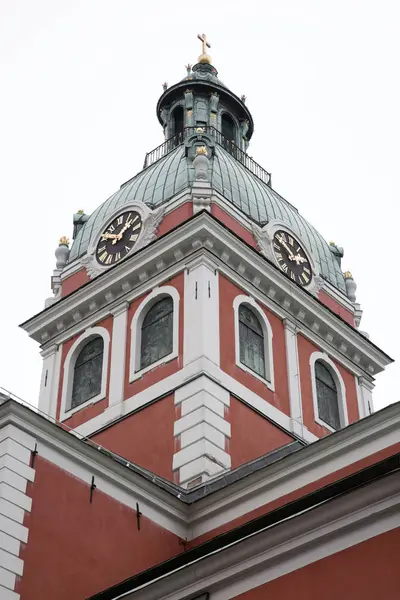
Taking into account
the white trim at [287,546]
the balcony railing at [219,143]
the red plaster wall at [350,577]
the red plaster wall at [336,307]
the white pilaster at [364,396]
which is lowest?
the red plaster wall at [350,577]

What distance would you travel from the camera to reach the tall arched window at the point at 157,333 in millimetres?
27078

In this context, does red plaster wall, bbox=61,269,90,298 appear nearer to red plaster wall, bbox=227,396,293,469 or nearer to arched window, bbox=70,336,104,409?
arched window, bbox=70,336,104,409

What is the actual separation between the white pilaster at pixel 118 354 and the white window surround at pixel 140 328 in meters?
0.26

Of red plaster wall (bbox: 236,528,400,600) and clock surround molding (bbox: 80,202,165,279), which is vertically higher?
clock surround molding (bbox: 80,202,165,279)

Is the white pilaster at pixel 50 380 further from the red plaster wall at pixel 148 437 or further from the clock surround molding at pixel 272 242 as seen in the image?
the clock surround molding at pixel 272 242

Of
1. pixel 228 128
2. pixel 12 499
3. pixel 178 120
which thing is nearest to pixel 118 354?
pixel 12 499

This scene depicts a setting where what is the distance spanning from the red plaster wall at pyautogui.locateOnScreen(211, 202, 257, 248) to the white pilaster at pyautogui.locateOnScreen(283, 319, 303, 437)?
2.36 m

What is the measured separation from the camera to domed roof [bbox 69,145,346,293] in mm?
30906

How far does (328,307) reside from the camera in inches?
1209

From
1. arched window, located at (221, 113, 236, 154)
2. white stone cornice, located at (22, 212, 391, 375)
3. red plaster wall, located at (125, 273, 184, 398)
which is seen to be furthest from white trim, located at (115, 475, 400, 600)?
arched window, located at (221, 113, 236, 154)

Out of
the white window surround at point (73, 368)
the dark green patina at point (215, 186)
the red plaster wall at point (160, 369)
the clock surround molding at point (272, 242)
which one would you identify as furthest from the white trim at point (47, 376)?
the clock surround molding at point (272, 242)

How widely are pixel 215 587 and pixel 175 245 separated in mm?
14014

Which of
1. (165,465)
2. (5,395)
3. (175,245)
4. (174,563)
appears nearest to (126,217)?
(175,245)

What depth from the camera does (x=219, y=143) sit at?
115 ft
